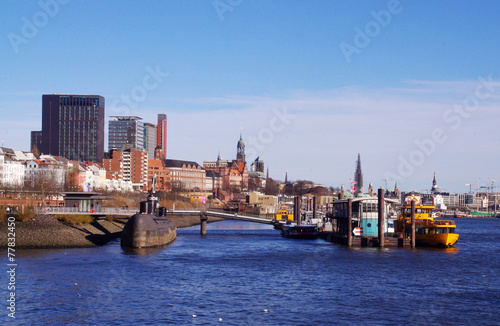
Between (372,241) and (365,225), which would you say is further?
(365,225)

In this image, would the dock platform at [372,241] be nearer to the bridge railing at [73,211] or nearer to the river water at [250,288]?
the river water at [250,288]

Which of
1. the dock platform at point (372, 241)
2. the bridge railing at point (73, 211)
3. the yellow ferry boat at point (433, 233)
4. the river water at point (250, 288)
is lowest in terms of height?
the river water at point (250, 288)

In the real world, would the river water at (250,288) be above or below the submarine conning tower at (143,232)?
below

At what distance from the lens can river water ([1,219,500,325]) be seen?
129 ft

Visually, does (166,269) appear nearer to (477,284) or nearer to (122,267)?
(122,267)

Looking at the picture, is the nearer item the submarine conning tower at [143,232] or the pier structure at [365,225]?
the submarine conning tower at [143,232]

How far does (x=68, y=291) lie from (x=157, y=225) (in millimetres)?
37650

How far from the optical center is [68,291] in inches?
1789

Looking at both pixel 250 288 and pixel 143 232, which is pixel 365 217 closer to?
pixel 143 232

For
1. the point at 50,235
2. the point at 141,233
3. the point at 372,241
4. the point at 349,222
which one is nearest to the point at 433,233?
the point at 372,241

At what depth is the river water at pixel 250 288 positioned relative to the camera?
39250mm

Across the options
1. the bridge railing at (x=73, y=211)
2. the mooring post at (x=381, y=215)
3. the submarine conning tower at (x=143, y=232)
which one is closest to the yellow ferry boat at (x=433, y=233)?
the mooring post at (x=381, y=215)

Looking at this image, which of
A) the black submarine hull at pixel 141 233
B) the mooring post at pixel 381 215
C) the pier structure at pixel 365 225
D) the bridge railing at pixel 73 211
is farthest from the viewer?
the bridge railing at pixel 73 211

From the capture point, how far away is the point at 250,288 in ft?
162
